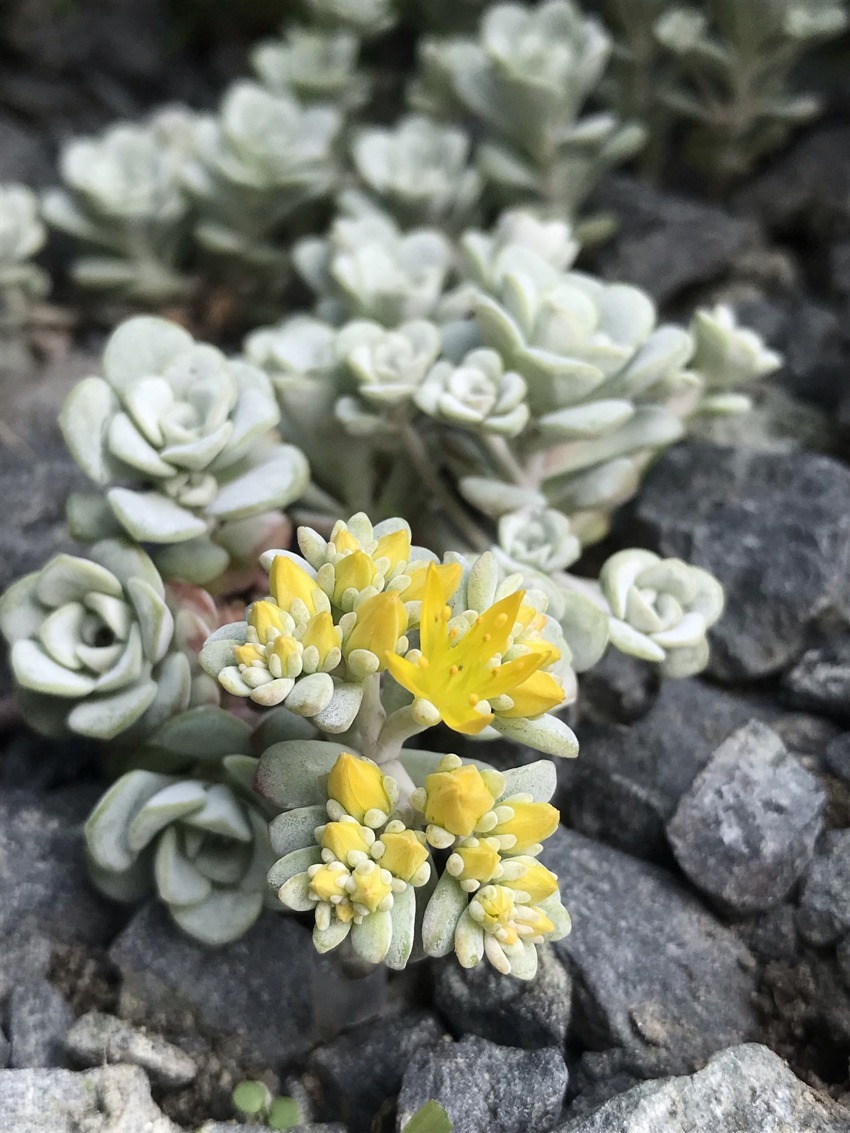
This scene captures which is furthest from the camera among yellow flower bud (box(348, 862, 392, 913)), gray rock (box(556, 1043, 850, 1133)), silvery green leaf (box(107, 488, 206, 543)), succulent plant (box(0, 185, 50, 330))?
succulent plant (box(0, 185, 50, 330))

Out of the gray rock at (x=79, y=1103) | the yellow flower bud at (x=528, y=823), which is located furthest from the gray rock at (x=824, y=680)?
the gray rock at (x=79, y=1103)

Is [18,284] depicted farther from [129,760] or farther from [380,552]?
[380,552]

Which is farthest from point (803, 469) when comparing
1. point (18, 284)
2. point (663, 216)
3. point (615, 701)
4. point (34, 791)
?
point (18, 284)

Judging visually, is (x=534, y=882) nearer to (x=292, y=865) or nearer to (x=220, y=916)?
(x=292, y=865)

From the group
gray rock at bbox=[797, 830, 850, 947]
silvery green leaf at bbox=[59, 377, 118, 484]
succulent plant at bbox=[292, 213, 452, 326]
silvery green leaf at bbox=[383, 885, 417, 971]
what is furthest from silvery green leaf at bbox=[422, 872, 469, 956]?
succulent plant at bbox=[292, 213, 452, 326]

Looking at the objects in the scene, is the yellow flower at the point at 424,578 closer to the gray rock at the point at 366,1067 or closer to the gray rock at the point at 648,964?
the gray rock at the point at 648,964

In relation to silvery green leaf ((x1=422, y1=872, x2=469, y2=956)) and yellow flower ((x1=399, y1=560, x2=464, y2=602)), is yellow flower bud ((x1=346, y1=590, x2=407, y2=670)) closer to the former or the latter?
yellow flower ((x1=399, y1=560, x2=464, y2=602))

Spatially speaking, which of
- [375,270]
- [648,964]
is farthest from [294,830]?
[375,270]
